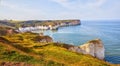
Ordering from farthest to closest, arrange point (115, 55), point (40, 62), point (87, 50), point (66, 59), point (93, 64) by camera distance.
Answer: point (115, 55), point (87, 50), point (66, 59), point (93, 64), point (40, 62)

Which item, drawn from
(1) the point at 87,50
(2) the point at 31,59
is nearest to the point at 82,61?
(2) the point at 31,59

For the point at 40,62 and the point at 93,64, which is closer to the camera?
the point at 40,62

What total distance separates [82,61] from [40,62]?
11.1 metres

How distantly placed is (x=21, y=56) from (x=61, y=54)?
494 inches

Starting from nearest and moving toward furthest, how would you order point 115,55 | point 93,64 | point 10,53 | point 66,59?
point 10,53 → point 93,64 → point 66,59 → point 115,55

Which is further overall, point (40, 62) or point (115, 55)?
point (115, 55)

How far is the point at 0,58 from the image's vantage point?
Result: 3150 centimetres

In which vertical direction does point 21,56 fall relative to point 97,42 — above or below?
above

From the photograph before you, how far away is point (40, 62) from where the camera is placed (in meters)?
31.2

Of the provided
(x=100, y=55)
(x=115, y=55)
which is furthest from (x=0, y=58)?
(x=115, y=55)

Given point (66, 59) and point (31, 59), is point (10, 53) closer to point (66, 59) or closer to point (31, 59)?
point (31, 59)

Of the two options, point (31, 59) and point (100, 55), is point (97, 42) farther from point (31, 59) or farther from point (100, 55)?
point (31, 59)

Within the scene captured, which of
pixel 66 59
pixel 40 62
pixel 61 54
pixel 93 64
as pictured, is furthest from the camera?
pixel 61 54

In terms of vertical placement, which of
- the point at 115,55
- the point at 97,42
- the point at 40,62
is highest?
the point at 40,62
